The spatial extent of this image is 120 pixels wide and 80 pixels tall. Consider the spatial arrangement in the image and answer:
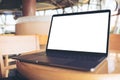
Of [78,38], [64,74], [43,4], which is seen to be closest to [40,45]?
[78,38]

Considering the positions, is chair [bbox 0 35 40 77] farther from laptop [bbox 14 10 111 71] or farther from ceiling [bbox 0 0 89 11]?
ceiling [bbox 0 0 89 11]

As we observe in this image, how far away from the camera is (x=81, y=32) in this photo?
893 millimetres

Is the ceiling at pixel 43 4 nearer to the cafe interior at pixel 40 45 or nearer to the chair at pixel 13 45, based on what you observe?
the cafe interior at pixel 40 45

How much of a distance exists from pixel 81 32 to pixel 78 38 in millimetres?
34

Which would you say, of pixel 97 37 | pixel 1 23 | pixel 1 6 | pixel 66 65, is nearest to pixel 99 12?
pixel 97 37

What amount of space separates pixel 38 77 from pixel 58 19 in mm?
480

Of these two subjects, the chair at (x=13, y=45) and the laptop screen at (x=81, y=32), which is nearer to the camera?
the laptop screen at (x=81, y=32)

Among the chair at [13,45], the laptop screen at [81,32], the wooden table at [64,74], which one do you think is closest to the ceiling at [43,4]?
the chair at [13,45]

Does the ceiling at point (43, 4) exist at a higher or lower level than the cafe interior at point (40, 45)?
higher

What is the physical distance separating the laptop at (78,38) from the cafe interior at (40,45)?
0.06 m

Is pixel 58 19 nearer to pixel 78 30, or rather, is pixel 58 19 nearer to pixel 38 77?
pixel 78 30

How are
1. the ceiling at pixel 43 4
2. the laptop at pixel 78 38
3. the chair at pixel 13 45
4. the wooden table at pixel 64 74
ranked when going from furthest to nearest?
the ceiling at pixel 43 4 < the chair at pixel 13 45 < the laptop at pixel 78 38 < the wooden table at pixel 64 74

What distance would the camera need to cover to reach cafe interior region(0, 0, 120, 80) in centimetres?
58

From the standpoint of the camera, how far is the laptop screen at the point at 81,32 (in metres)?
0.82
